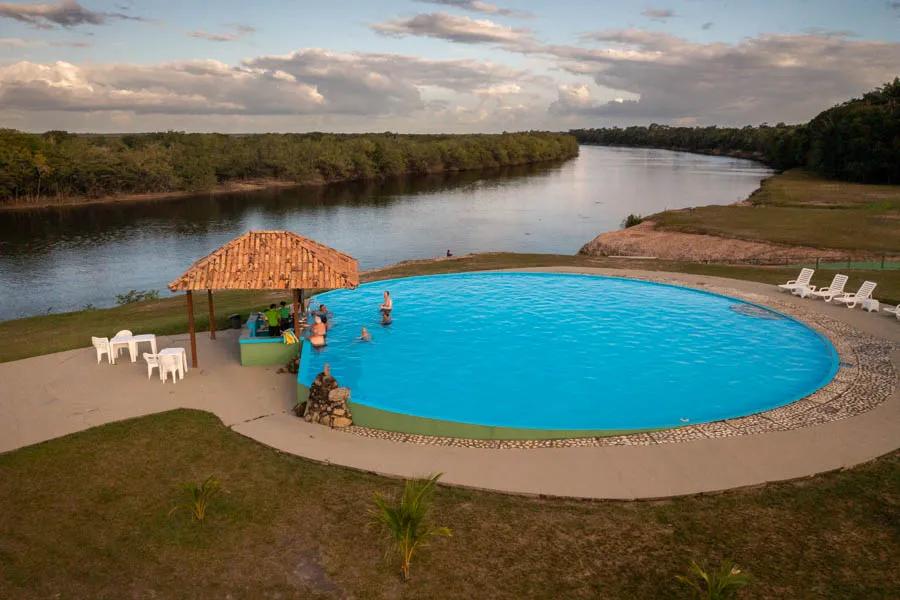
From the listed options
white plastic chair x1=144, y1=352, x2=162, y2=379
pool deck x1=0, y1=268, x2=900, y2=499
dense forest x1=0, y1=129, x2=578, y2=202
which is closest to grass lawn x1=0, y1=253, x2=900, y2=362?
pool deck x1=0, y1=268, x2=900, y2=499

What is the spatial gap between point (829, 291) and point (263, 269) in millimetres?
19300

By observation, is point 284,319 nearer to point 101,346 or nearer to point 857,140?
point 101,346

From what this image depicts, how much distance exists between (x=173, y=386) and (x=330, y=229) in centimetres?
4304

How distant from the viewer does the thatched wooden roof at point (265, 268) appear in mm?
15109

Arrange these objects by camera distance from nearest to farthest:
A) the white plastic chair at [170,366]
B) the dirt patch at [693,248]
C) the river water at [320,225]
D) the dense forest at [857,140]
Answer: the white plastic chair at [170,366], the dirt patch at [693,248], the river water at [320,225], the dense forest at [857,140]

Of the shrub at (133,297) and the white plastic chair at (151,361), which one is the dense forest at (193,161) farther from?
the white plastic chair at (151,361)

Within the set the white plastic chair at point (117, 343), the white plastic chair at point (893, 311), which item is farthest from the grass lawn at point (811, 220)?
the white plastic chair at point (117, 343)

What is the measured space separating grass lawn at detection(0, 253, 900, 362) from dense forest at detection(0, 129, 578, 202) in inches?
2175

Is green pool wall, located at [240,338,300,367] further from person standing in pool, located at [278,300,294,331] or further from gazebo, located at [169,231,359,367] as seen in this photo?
gazebo, located at [169,231,359,367]

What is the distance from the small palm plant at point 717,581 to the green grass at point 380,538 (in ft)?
0.64

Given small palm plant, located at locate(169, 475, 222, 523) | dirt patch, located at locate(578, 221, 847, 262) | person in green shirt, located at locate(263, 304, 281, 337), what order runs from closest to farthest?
small palm plant, located at locate(169, 475, 222, 523), person in green shirt, located at locate(263, 304, 281, 337), dirt patch, located at locate(578, 221, 847, 262)

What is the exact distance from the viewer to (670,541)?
8844mm

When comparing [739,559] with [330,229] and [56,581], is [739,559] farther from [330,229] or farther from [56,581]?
[330,229]

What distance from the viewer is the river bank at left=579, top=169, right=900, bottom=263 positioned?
110ft
